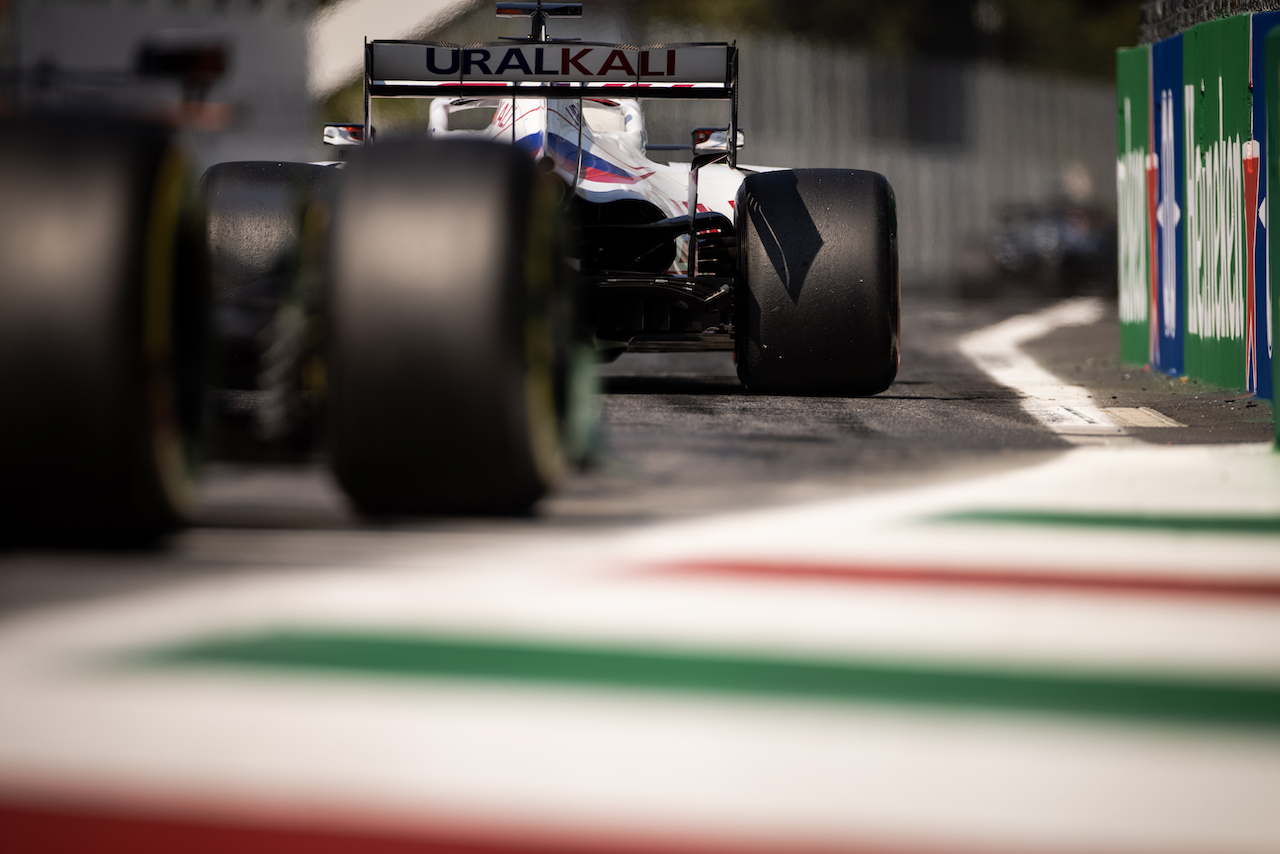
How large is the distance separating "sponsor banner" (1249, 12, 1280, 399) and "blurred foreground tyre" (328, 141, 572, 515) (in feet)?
16.2

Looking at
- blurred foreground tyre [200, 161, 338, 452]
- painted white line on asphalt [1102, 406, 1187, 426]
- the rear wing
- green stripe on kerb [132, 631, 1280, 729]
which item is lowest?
green stripe on kerb [132, 631, 1280, 729]

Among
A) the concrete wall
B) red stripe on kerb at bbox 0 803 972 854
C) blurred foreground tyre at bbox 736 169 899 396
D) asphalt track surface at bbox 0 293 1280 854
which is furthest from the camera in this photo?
the concrete wall

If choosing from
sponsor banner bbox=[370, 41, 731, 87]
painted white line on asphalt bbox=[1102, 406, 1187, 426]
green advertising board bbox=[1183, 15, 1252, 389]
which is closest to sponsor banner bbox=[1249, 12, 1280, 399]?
green advertising board bbox=[1183, 15, 1252, 389]

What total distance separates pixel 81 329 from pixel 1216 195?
6.65 metres

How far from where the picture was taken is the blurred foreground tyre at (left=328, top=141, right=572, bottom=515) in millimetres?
3619

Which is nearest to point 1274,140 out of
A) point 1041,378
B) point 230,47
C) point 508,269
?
point 508,269

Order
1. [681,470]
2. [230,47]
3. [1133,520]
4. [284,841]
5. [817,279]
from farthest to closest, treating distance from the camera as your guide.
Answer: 1. [230,47]
2. [817,279]
3. [681,470]
4. [1133,520]
5. [284,841]

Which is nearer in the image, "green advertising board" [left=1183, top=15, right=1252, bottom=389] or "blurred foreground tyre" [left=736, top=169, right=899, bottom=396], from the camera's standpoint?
"blurred foreground tyre" [left=736, top=169, right=899, bottom=396]

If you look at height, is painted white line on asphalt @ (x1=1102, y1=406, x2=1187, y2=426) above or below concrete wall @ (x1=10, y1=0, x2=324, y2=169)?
below

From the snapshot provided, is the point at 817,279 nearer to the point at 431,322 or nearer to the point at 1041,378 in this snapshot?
the point at 1041,378

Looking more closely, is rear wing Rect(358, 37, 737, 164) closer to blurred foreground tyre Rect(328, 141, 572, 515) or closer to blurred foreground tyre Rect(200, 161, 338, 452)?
blurred foreground tyre Rect(200, 161, 338, 452)

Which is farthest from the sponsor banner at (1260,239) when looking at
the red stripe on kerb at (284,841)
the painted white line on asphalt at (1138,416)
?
the red stripe on kerb at (284,841)

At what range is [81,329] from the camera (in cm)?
339

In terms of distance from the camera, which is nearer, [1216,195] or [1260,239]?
[1260,239]
